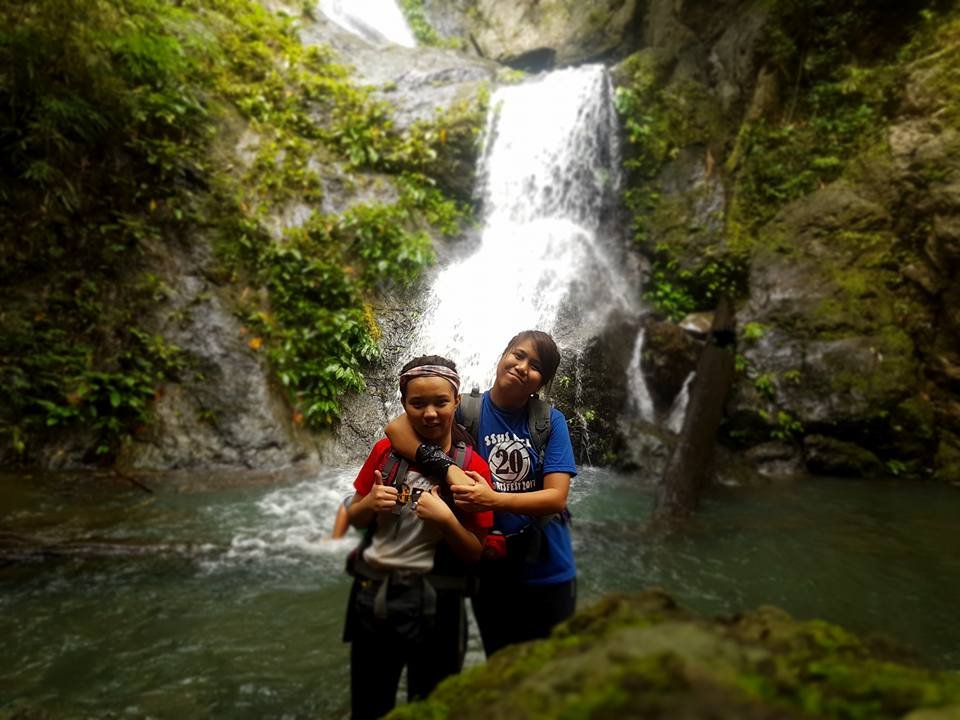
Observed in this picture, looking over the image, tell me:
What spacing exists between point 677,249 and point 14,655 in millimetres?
9930

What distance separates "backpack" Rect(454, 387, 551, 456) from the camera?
1.80 metres

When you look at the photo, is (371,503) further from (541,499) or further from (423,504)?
(541,499)

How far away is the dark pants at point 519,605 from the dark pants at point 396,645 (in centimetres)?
17

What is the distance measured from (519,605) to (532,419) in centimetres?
77

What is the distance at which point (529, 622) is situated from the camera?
194 centimetres

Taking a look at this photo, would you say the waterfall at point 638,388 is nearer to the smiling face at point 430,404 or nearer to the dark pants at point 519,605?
the dark pants at point 519,605

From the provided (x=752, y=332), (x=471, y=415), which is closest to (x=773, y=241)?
(x=752, y=332)

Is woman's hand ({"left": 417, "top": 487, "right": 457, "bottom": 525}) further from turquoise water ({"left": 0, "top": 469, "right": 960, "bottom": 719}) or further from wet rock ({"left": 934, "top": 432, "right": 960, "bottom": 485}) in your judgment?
wet rock ({"left": 934, "top": 432, "right": 960, "bottom": 485})

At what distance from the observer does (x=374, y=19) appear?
1609 cm

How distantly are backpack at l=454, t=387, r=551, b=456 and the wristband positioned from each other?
230 millimetres

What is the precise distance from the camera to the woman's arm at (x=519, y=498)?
1549 millimetres

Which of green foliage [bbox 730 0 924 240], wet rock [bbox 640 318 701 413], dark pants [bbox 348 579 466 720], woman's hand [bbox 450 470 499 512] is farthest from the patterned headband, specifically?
green foliage [bbox 730 0 924 240]

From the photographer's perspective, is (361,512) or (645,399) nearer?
(361,512)

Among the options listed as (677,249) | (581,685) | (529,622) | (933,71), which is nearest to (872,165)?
(933,71)
